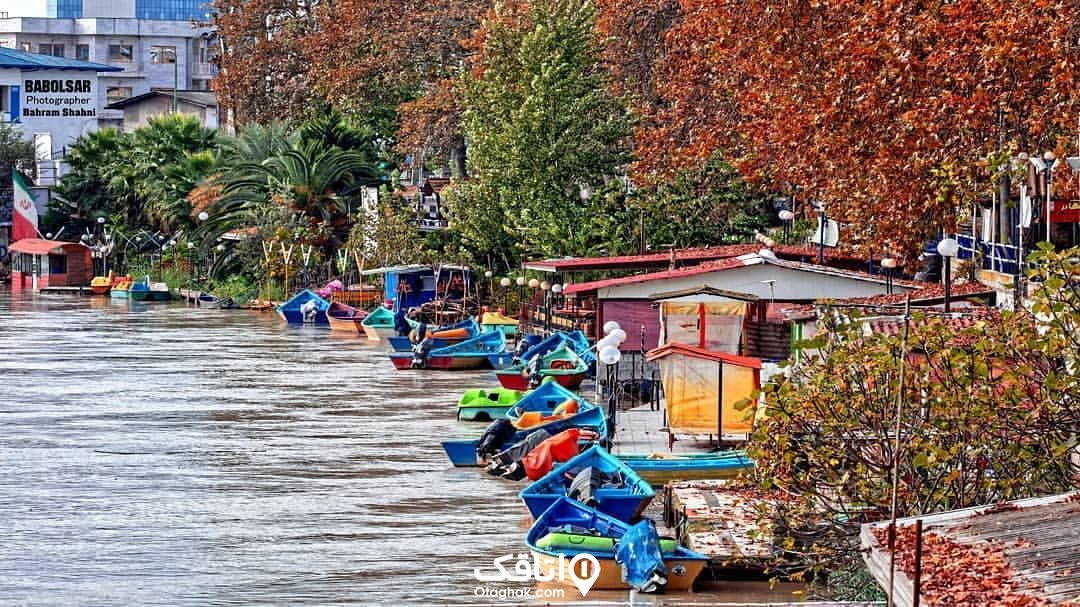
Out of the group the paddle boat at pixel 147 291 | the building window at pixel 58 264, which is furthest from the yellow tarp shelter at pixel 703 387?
the building window at pixel 58 264

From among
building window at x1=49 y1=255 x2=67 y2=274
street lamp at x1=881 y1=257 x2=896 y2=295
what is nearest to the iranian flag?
building window at x1=49 y1=255 x2=67 y2=274

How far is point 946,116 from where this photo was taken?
28.8 metres

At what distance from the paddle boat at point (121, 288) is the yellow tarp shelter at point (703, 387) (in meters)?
54.9

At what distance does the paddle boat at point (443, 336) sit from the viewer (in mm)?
50625

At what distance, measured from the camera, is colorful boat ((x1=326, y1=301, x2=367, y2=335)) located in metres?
62.7

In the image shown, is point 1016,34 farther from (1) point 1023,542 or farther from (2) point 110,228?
(2) point 110,228

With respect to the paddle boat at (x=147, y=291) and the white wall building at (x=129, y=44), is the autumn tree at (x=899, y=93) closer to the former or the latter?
the paddle boat at (x=147, y=291)

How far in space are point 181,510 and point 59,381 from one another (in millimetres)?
20041

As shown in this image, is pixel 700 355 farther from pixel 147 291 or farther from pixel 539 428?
pixel 147 291

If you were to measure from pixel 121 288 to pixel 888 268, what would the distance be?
52179 millimetres

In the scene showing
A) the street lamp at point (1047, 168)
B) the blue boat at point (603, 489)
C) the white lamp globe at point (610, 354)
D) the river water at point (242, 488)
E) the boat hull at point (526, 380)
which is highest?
the street lamp at point (1047, 168)

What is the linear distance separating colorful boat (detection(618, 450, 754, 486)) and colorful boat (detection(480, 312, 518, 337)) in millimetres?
26851

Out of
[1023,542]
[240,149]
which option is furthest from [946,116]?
[240,149]

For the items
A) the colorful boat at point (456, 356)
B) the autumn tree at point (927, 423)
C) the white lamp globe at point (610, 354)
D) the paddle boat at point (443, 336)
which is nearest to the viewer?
the autumn tree at point (927, 423)
